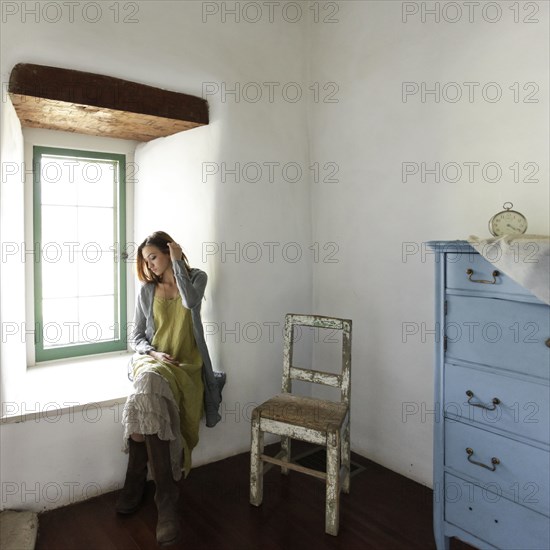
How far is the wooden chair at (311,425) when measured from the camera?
229cm

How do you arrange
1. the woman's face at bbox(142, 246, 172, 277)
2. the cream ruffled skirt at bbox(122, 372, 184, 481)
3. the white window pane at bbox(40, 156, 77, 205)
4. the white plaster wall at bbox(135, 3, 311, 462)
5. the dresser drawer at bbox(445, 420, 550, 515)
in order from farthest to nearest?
1. the white window pane at bbox(40, 156, 77, 205)
2. the white plaster wall at bbox(135, 3, 311, 462)
3. the woman's face at bbox(142, 246, 172, 277)
4. the cream ruffled skirt at bbox(122, 372, 184, 481)
5. the dresser drawer at bbox(445, 420, 550, 515)

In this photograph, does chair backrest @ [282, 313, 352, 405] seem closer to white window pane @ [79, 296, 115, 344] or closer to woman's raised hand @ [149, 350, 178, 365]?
woman's raised hand @ [149, 350, 178, 365]

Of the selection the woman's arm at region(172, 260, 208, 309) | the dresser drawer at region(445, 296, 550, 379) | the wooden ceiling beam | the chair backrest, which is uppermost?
the wooden ceiling beam

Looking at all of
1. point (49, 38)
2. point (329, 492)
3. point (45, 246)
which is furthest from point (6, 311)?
point (329, 492)

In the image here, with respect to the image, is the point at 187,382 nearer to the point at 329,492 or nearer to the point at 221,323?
the point at 221,323

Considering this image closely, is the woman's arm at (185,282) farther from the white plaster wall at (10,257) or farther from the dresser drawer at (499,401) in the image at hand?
the dresser drawer at (499,401)

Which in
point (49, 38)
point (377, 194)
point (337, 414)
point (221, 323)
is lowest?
point (337, 414)

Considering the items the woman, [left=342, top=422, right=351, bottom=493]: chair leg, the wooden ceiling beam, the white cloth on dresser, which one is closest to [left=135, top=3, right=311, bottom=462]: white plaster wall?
the wooden ceiling beam

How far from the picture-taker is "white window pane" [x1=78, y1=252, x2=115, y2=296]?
3.28 metres

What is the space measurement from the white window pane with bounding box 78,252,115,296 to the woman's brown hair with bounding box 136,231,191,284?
633mm

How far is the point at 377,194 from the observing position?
2.90 m

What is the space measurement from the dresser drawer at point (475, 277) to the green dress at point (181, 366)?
1.46m

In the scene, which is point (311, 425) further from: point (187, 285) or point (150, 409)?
point (187, 285)

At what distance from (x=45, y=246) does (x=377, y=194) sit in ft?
7.18
